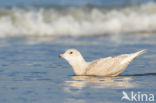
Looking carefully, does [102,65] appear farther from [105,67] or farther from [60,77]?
[60,77]

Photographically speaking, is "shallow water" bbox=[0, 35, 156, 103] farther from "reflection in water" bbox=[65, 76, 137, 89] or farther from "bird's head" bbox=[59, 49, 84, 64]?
"bird's head" bbox=[59, 49, 84, 64]

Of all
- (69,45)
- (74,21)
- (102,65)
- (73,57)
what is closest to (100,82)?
(102,65)

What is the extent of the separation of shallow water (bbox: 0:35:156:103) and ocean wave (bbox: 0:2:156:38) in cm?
364

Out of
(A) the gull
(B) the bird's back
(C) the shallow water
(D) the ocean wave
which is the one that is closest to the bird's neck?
(A) the gull

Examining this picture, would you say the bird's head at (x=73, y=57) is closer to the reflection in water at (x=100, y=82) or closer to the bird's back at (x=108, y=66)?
the bird's back at (x=108, y=66)

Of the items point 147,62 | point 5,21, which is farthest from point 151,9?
point 147,62

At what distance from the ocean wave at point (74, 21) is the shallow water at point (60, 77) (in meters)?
3.64

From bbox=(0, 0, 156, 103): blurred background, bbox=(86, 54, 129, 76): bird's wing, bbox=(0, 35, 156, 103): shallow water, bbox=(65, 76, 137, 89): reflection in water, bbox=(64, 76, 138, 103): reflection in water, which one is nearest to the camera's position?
bbox=(0, 35, 156, 103): shallow water

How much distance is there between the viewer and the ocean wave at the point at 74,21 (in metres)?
17.6

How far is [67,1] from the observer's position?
23922 millimetres

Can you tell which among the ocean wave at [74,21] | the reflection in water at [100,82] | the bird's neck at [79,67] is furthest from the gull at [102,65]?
the ocean wave at [74,21]

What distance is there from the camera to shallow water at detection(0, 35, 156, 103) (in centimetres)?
711

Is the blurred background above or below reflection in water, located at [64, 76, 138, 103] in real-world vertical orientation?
above

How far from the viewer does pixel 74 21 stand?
1919cm
